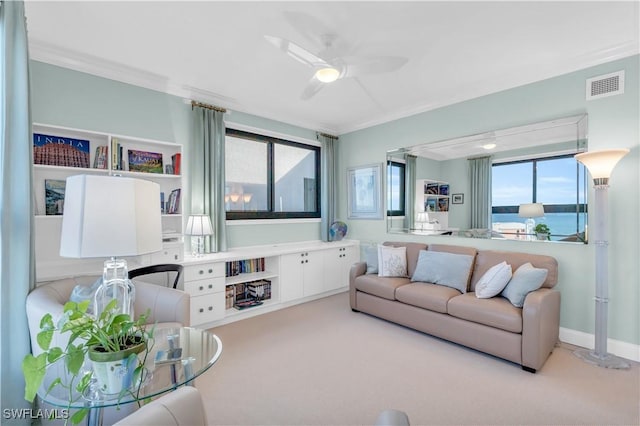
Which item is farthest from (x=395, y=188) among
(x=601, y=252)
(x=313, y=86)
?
(x=601, y=252)

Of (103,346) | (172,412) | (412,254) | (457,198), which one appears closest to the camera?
(172,412)

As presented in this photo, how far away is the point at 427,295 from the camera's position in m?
3.07

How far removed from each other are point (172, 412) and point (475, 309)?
2549 millimetres

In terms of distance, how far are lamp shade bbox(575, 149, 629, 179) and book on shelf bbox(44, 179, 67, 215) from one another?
4517 mm

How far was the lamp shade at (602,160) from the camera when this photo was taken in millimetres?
2447

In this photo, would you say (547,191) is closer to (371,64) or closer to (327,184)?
(371,64)

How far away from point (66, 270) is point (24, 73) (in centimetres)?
158

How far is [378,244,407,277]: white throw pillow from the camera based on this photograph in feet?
12.2

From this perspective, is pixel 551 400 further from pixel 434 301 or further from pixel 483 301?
pixel 434 301

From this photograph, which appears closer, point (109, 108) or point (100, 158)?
point (100, 158)

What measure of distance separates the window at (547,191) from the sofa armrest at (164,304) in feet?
10.7

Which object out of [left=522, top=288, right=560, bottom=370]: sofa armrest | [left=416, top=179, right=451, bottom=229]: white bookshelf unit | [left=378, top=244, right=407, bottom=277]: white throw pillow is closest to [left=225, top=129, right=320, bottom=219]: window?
[left=378, top=244, right=407, bottom=277]: white throw pillow

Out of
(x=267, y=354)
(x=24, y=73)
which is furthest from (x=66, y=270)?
(x=267, y=354)

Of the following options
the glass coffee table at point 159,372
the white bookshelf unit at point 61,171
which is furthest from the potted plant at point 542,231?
the white bookshelf unit at point 61,171
